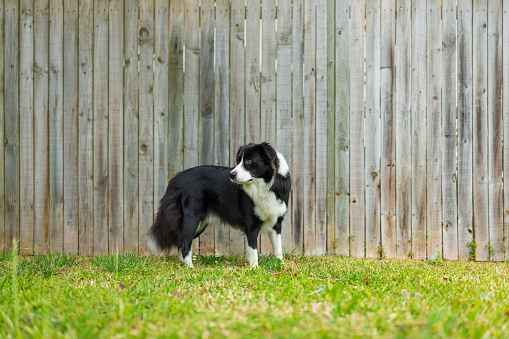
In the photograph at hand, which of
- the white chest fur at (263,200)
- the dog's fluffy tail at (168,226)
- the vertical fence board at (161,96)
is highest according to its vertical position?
the vertical fence board at (161,96)

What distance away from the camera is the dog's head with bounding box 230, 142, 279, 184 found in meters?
3.74

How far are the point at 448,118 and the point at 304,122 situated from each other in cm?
170

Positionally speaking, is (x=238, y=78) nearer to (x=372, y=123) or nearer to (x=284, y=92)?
(x=284, y=92)

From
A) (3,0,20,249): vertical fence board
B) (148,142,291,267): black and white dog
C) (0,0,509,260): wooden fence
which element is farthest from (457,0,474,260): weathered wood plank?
(3,0,20,249): vertical fence board

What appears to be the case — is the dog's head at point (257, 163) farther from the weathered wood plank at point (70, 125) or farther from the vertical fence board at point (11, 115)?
the vertical fence board at point (11, 115)

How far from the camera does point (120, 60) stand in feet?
15.6

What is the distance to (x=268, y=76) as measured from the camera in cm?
468

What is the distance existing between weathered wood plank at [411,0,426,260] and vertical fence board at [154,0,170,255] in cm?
282

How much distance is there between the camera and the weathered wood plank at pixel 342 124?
4656mm

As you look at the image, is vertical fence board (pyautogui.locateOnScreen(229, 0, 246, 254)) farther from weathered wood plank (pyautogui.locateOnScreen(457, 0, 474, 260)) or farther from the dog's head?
weathered wood plank (pyautogui.locateOnScreen(457, 0, 474, 260))

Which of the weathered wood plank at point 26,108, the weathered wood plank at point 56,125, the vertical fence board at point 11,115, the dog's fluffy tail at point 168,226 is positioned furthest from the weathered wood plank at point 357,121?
the vertical fence board at point 11,115

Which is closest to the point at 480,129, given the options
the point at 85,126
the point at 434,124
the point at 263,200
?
the point at 434,124

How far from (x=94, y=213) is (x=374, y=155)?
3381 millimetres

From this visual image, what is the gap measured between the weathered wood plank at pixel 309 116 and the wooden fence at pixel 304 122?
0.04ft
